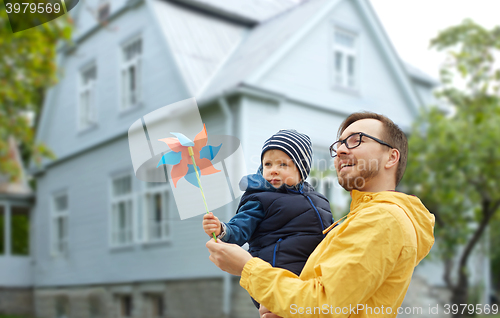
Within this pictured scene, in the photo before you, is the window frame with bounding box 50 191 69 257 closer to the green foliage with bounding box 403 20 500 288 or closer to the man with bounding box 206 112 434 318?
the green foliage with bounding box 403 20 500 288

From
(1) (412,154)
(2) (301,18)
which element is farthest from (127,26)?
(1) (412,154)

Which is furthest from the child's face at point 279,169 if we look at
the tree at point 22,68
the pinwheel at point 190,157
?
the tree at point 22,68

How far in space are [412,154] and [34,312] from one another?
12.1 m

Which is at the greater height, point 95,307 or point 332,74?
point 332,74

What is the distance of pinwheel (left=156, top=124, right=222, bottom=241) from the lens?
158cm

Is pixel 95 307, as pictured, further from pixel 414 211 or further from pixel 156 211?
pixel 414 211

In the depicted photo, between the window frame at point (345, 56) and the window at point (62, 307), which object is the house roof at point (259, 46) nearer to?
the window frame at point (345, 56)

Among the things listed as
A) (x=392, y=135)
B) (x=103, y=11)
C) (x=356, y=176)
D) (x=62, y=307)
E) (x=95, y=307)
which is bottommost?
(x=62, y=307)

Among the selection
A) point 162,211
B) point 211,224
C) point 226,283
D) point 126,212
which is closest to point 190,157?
point 211,224

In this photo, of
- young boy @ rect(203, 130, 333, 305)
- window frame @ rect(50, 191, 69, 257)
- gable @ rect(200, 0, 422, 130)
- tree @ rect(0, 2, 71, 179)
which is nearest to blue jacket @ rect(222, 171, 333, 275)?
young boy @ rect(203, 130, 333, 305)

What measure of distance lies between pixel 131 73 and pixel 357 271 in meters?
11.6

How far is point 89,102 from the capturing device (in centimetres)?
1400

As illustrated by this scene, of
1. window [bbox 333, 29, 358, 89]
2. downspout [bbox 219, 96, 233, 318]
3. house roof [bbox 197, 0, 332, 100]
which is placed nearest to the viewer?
downspout [bbox 219, 96, 233, 318]

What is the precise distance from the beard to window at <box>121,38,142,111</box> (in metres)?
10.5
